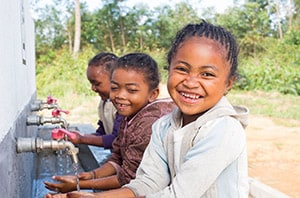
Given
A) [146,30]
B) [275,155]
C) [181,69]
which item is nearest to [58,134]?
[181,69]

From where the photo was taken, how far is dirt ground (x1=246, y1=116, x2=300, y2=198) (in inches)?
174

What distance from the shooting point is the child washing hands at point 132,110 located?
60.3 inches

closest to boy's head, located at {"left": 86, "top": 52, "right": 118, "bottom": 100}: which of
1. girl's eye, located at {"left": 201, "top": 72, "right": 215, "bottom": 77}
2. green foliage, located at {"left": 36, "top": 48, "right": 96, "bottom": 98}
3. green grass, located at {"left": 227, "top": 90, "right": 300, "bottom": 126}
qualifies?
girl's eye, located at {"left": 201, "top": 72, "right": 215, "bottom": 77}

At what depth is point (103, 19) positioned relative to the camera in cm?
1712

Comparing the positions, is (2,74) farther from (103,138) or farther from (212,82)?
(103,138)

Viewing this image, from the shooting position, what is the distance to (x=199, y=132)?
1017 millimetres

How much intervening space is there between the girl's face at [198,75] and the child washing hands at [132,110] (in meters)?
0.46

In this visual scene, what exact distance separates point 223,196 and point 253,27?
687 inches

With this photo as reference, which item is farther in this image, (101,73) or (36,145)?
(101,73)

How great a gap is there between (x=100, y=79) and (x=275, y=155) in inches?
155

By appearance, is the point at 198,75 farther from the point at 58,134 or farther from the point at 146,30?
the point at 146,30

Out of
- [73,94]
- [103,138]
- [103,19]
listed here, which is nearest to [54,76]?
[73,94]

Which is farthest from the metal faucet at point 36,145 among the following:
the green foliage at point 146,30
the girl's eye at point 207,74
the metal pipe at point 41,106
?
the green foliage at point 146,30

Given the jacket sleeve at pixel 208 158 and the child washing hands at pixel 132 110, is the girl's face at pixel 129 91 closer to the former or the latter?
the child washing hands at pixel 132 110
